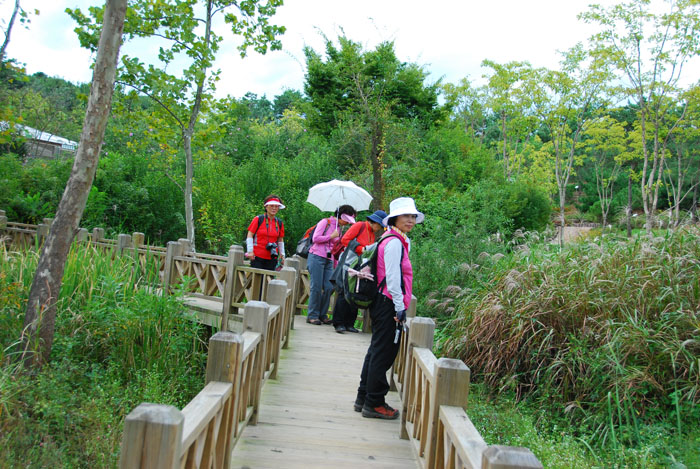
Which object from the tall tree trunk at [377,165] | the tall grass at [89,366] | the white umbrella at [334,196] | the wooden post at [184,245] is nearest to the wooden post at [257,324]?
the tall grass at [89,366]

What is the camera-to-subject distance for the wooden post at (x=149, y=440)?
1.92 meters

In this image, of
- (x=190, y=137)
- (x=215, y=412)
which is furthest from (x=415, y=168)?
(x=215, y=412)

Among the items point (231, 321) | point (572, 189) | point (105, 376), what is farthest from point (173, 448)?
point (572, 189)

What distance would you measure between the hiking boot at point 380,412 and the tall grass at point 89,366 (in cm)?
195

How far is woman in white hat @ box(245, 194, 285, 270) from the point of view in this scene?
7805mm

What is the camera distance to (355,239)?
21.4 ft

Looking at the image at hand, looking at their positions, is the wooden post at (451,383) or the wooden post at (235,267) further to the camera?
the wooden post at (235,267)

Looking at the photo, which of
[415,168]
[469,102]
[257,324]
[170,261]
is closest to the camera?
[257,324]

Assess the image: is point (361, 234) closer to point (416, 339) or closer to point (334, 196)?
point (334, 196)

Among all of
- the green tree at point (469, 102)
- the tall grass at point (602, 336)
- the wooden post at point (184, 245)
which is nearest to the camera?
the tall grass at point (602, 336)

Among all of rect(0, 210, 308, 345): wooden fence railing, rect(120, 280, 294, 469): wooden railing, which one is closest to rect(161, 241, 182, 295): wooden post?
rect(0, 210, 308, 345): wooden fence railing

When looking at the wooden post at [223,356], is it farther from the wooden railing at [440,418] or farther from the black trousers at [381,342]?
the black trousers at [381,342]

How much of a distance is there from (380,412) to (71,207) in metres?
3.51

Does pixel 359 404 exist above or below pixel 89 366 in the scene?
above
